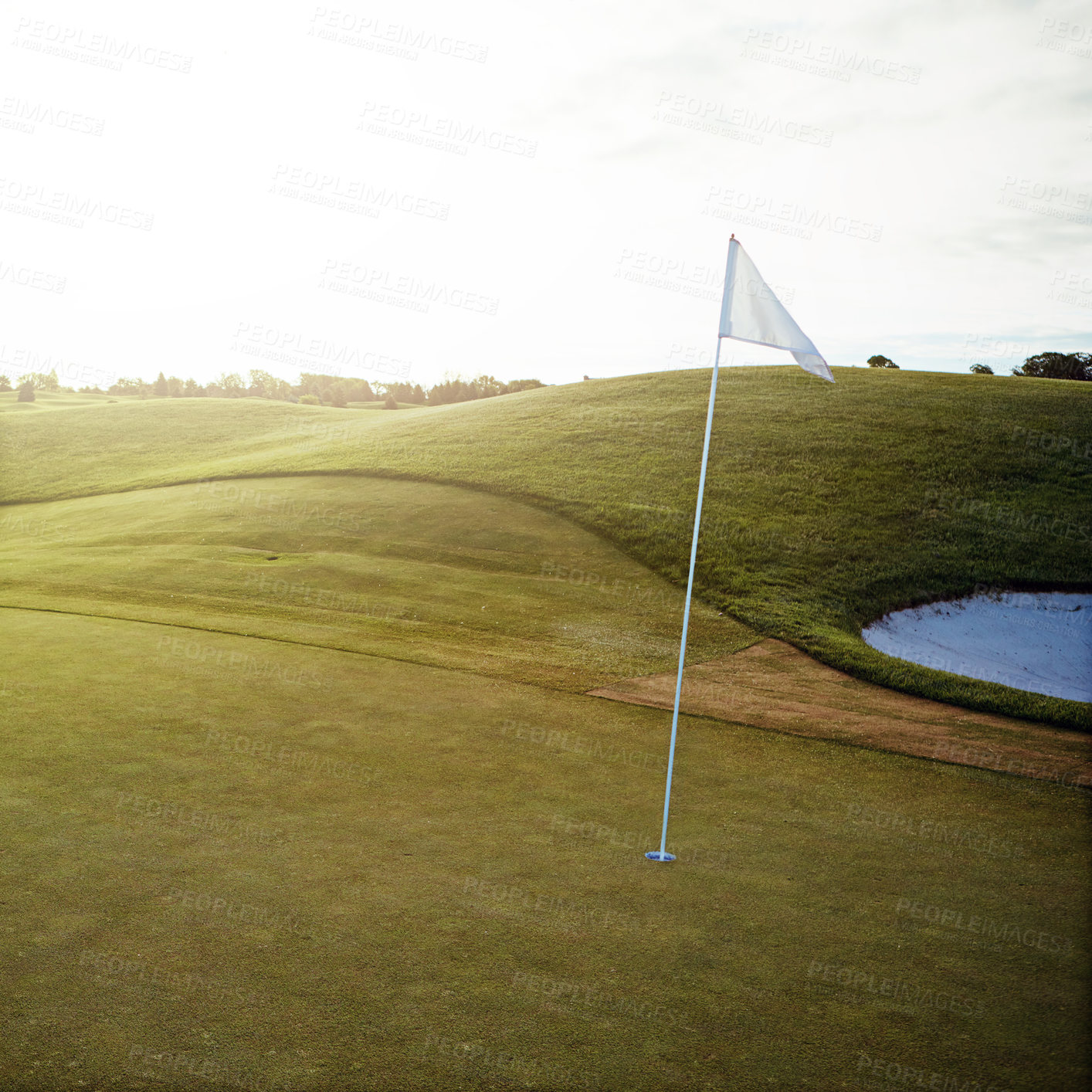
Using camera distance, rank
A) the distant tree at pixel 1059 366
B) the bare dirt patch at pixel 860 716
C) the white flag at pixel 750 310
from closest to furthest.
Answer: the white flag at pixel 750 310
the bare dirt patch at pixel 860 716
the distant tree at pixel 1059 366

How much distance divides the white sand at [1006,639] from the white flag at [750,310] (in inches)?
467

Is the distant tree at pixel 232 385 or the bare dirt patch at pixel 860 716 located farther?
the distant tree at pixel 232 385

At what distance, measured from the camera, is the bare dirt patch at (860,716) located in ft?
34.8

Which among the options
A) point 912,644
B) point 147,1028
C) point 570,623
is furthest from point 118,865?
point 912,644

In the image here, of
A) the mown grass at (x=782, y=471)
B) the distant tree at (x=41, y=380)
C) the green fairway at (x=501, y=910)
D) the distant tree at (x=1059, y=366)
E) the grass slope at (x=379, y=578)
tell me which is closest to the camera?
the green fairway at (x=501, y=910)

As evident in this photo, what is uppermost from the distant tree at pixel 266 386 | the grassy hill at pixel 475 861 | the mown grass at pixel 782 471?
the distant tree at pixel 266 386

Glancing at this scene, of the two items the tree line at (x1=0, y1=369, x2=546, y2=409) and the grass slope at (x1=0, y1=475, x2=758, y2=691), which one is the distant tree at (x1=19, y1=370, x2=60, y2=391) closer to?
the tree line at (x1=0, y1=369, x2=546, y2=409)

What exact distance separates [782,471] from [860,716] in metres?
17.6

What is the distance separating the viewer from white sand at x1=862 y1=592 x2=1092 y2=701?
57.6 feet

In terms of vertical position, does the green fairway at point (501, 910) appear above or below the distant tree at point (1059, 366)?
below

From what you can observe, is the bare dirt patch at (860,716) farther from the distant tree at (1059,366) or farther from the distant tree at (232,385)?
the distant tree at (232,385)

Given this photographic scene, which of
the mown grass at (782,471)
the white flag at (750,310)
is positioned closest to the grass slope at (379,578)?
the mown grass at (782,471)

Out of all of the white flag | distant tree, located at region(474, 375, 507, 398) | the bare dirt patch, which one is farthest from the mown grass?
distant tree, located at region(474, 375, 507, 398)

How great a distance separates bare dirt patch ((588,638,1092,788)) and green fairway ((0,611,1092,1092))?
1.00m
